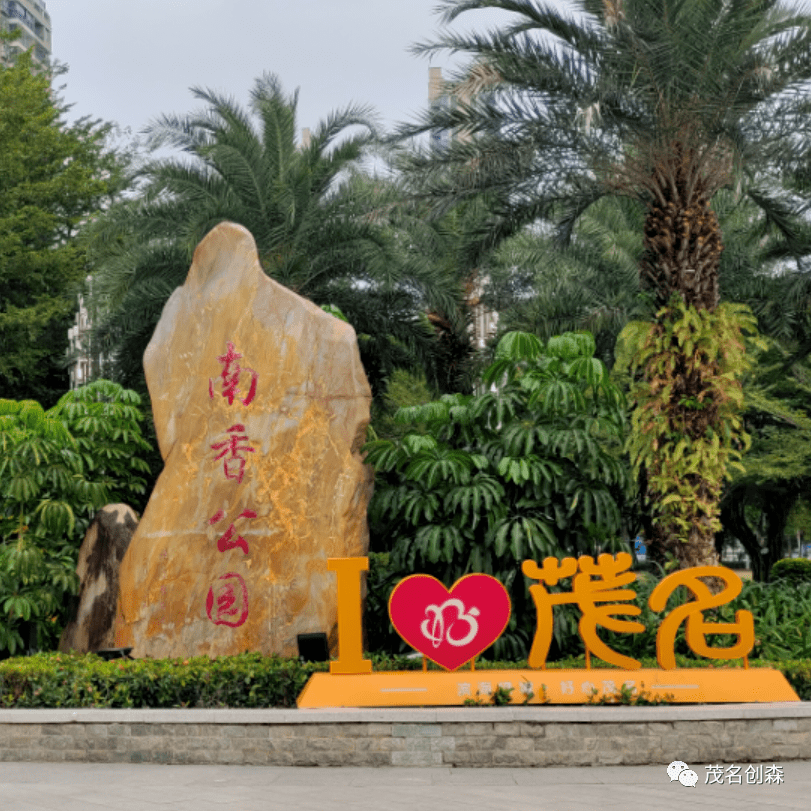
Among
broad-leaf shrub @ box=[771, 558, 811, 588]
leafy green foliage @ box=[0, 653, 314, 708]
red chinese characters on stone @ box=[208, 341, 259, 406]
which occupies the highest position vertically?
red chinese characters on stone @ box=[208, 341, 259, 406]

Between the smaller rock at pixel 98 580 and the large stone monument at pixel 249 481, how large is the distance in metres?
1.13

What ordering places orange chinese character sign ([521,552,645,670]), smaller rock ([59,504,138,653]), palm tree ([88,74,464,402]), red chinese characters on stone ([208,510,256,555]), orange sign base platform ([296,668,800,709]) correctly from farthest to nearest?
palm tree ([88,74,464,402])
smaller rock ([59,504,138,653])
red chinese characters on stone ([208,510,256,555])
orange chinese character sign ([521,552,645,670])
orange sign base platform ([296,668,800,709])

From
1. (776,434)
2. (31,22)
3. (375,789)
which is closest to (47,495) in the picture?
(375,789)

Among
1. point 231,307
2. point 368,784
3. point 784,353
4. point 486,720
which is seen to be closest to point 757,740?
point 486,720

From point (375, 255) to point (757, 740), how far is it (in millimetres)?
9424

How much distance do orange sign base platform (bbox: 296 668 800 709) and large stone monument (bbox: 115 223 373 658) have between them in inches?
63.4

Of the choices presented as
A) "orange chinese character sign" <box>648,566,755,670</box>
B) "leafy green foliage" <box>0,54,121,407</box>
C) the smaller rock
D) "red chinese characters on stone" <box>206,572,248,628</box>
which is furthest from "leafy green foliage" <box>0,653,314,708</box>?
"leafy green foliage" <box>0,54,121,407</box>

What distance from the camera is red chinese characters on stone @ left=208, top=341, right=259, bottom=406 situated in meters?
11.8

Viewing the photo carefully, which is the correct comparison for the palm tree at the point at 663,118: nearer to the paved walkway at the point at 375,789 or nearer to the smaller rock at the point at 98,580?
the paved walkway at the point at 375,789

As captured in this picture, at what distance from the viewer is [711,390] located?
12.2m

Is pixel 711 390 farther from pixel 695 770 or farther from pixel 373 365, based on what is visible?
pixel 373 365

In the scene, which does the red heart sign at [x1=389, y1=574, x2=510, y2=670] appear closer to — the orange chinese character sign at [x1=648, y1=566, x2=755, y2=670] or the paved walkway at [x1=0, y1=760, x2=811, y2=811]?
the paved walkway at [x1=0, y1=760, x2=811, y2=811]

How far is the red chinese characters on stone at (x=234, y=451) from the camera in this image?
11.7 meters

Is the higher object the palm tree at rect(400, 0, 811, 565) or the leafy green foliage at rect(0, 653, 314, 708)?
the palm tree at rect(400, 0, 811, 565)
